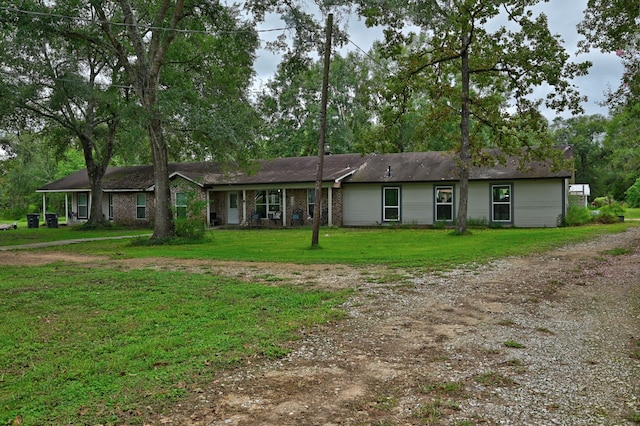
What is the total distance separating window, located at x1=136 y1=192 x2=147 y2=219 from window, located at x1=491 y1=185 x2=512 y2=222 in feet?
64.4

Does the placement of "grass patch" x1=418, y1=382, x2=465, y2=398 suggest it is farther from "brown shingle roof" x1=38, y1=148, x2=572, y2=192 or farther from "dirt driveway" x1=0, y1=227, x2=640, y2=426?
"brown shingle roof" x1=38, y1=148, x2=572, y2=192

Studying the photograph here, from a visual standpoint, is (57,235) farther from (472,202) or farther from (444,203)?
(472,202)

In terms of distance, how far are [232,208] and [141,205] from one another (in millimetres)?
5876

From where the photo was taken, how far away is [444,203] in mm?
23203

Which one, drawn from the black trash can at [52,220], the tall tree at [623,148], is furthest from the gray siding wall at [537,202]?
the black trash can at [52,220]

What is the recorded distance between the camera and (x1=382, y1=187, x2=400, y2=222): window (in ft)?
79.0

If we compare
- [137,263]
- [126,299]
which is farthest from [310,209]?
[126,299]

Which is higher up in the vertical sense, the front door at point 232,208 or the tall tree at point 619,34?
the tall tree at point 619,34

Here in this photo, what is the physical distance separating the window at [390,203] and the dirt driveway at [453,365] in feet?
53.0

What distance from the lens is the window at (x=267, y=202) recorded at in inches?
1031

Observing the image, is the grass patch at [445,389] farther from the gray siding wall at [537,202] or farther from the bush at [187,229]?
the gray siding wall at [537,202]

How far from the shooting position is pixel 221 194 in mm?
27641

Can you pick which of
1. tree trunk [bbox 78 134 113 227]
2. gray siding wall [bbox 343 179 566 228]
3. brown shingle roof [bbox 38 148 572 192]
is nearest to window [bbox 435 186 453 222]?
gray siding wall [bbox 343 179 566 228]

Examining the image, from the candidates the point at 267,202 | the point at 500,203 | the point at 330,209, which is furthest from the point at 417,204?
the point at 267,202
